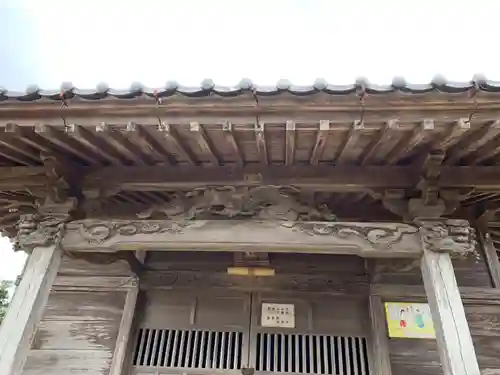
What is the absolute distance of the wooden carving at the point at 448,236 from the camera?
350 centimetres

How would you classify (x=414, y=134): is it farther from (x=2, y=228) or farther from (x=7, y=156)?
(x=2, y=228)

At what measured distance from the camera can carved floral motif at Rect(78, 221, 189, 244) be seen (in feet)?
12.4

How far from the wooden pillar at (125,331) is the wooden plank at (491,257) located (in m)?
3.96

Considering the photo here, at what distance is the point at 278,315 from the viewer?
481cm

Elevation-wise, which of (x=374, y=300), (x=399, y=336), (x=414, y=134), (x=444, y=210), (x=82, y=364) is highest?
(x=414, y=134)

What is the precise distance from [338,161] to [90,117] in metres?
2.14

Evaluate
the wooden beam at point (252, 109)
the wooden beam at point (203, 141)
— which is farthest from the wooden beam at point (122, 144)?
the wooden beam at point (203, 141)

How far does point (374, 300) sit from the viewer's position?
15.4ft

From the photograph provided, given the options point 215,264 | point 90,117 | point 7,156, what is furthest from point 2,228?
point 90,117

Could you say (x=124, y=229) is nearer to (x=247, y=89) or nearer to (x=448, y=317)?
(x=247, y=89)

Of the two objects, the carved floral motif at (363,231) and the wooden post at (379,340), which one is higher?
the carved floral motif at (363,231)

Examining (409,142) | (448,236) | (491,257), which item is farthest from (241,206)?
(491,257)

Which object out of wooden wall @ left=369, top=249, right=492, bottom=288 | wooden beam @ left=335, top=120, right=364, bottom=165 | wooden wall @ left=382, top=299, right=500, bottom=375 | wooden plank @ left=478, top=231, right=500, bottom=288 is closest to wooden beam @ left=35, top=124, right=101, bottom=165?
wooden beam @ left=335, top=120, right=364, bottom=165

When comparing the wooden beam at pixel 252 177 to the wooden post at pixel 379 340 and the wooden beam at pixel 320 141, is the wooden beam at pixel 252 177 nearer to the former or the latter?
the wooden beam at pixel 320 141
